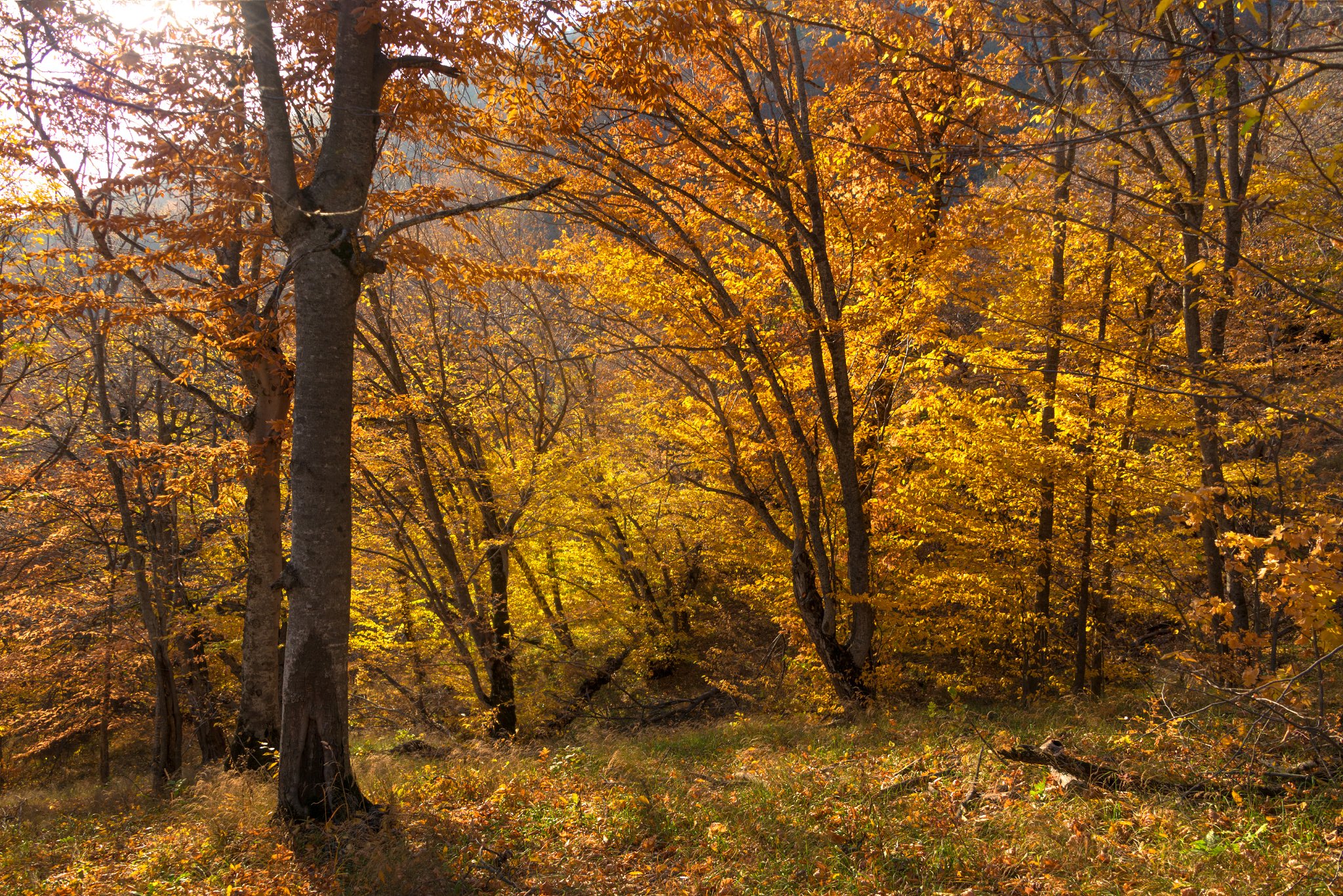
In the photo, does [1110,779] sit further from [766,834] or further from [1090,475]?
[1090,475]

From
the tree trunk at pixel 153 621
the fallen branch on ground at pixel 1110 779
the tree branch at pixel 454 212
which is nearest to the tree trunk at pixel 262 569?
the tree branch at pixel 454 212

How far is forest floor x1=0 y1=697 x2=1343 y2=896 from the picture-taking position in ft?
12.2

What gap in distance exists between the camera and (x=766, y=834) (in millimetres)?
4574

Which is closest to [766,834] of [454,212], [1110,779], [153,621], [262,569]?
[1110,779]

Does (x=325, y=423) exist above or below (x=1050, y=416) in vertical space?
below

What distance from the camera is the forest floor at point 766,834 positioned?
3.71m

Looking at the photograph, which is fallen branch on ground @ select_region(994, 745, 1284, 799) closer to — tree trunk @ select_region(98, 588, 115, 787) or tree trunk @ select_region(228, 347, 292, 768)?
tree trunk @ select_region(228, 347, 292, 768)

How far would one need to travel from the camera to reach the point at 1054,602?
37.8 ft

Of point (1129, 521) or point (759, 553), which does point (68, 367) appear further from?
point (1129, 521)

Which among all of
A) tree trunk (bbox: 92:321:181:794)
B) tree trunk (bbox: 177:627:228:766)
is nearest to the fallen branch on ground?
tree trunk (bbox: 92:321:181:794)

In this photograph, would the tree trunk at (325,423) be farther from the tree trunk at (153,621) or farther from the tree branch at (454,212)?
the tree trunk at (153,621)

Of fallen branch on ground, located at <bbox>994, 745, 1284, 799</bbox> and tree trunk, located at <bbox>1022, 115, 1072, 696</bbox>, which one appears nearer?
fallen branch on ground, located at <bbox>994, 745, 1284, 799</bbox>

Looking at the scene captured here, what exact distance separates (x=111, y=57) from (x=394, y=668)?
36.5 feet

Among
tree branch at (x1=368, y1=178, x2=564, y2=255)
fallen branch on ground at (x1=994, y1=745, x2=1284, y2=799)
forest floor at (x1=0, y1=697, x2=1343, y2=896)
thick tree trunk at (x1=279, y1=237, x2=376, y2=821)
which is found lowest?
forest floor at (x1=0, y1=697, x2=1343, y2=896)
